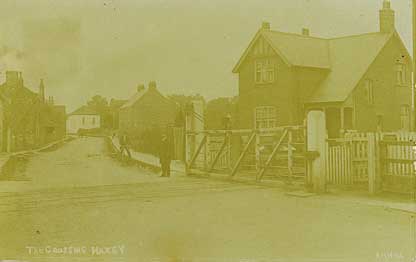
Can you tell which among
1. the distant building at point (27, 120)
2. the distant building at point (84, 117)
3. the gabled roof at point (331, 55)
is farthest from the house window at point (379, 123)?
the distant building at point (27, 120)

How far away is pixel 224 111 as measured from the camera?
8.59m

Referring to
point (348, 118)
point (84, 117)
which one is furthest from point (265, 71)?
point (84, 117)

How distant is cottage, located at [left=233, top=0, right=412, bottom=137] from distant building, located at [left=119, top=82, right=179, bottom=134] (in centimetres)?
132

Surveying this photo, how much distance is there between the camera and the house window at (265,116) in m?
7.90

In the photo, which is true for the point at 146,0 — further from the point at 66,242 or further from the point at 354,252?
the point at 354,252

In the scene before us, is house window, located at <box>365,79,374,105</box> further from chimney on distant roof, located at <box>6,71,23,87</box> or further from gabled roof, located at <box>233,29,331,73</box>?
chimney on distant roof, located at <box>6,71,23,87</box>

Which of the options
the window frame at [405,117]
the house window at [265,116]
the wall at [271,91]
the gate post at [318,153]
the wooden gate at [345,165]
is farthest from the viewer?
the wooden gate at [345,165]

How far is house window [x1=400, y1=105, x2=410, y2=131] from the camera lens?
645cm

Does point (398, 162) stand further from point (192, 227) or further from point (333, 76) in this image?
point (192, 227)

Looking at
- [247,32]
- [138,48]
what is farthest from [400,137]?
[138,48]

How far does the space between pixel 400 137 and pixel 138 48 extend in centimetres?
452

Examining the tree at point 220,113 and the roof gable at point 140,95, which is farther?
the tree at point 220,113

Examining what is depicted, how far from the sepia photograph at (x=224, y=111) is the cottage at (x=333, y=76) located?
0.03 meters

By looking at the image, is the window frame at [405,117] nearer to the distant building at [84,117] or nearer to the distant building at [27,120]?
the distant building at [84,117]
